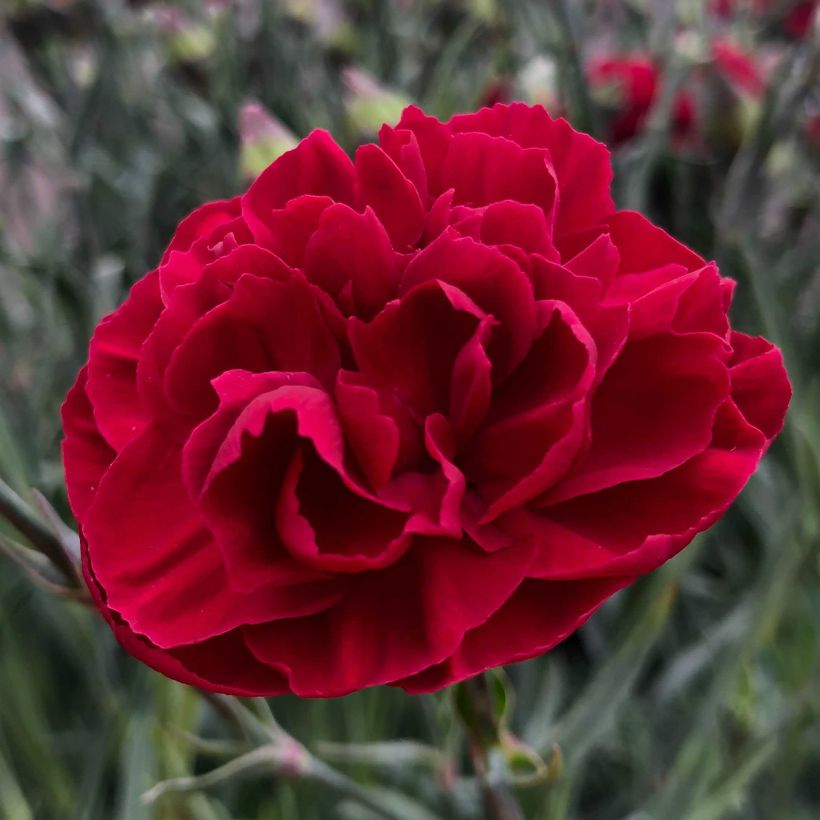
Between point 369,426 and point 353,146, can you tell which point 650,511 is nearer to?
point 369,426

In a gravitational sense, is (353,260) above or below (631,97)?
above

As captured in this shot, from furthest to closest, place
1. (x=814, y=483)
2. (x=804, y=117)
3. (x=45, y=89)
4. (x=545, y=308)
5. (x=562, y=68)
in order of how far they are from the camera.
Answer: (x=45, y=89), (x=804, y=117), (x=562, y=68), (x=814, y=483), (x=545, y=308)

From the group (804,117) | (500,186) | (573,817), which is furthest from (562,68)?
(573,817)

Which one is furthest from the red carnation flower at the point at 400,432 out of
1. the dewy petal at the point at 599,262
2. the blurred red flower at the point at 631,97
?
the blurred red flower at the point at 631,97

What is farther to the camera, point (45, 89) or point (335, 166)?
point (45, 89)

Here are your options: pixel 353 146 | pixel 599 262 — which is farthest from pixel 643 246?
pixel 353 146

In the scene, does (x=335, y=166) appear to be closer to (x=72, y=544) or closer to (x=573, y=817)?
(x=72, y=544)
